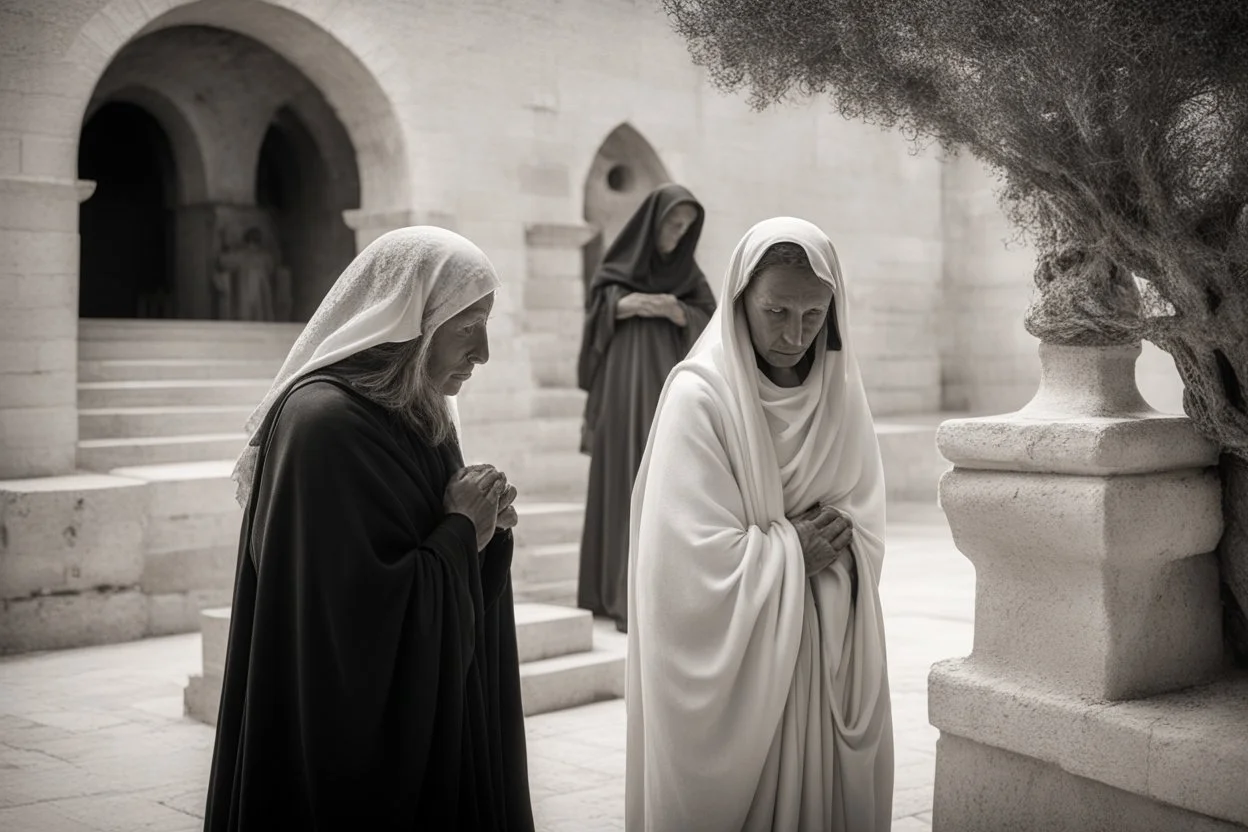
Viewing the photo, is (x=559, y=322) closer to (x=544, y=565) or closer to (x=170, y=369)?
(x=544, y=565)

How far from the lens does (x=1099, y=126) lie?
2773 millimetres

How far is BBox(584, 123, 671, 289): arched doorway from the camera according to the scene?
11.2 m

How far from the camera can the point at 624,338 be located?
6867 mm

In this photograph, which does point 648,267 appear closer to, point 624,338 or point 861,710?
point 624,338

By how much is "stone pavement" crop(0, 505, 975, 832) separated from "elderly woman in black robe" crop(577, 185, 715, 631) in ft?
1.47

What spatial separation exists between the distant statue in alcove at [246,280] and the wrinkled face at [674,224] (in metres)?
→ 7.43

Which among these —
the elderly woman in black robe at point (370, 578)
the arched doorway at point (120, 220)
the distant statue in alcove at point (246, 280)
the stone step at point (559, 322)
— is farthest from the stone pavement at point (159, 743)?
the arched doorway at point (120, 220)

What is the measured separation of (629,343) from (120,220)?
41.8 ft

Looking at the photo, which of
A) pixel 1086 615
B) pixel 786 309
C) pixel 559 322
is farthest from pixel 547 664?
pixel 559 322

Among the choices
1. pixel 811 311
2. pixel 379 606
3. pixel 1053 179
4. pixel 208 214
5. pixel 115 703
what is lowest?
pixel 115 703

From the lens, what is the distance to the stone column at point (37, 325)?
763cm

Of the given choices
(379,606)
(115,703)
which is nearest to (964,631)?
(115,703)

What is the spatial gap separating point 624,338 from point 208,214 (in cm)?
750

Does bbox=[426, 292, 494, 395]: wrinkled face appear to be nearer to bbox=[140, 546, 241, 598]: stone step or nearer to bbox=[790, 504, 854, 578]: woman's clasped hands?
bbox=[790, 504, 854, 578]: woman's clasped hands
